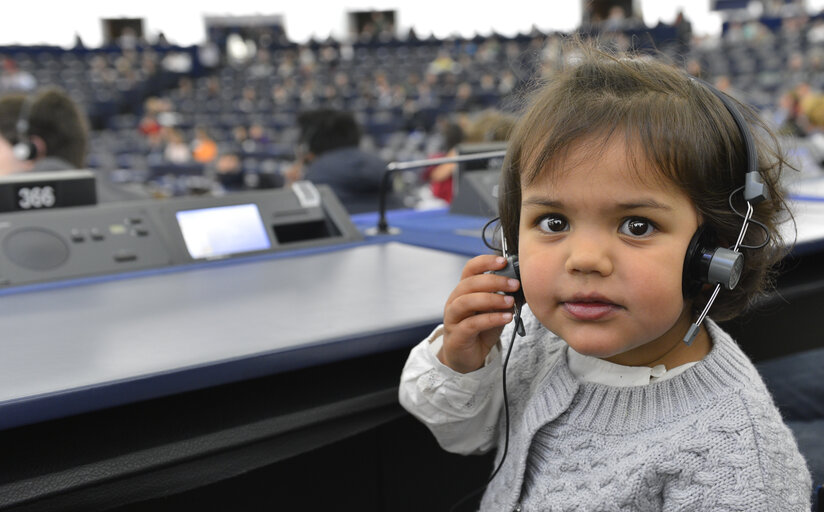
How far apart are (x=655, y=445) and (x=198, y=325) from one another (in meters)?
0.54

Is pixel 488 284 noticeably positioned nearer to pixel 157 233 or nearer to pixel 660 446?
pixel 660 446

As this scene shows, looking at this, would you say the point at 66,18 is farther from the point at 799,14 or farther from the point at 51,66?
the point at 799,14

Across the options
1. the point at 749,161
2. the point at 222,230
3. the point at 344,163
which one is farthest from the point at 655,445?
the point at 344,163

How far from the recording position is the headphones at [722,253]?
25.3 inches

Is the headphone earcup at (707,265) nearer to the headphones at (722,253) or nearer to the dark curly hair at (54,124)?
the headphones at (722,253)

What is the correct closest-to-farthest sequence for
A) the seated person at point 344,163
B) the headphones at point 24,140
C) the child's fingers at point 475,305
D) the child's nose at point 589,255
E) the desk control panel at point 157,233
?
1. the child's nose at point 589,255
2. the child's fingers at point 475,305
3. the desk control panel at point 157,233
4. the headphones at point 24,140
5. the seated person at point 344,163

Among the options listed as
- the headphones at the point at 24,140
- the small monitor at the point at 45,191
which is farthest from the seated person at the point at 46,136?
the small monitor at the point at 45,191

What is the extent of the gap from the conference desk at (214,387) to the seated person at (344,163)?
1.89 meters

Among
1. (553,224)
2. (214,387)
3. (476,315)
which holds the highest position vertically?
(553,224)

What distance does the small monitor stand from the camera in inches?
53.4

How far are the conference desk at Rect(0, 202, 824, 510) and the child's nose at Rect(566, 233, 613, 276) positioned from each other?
287mm

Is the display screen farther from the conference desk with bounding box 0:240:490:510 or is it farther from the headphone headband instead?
the headphone headband

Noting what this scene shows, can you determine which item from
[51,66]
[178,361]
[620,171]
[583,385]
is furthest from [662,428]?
[51,66]

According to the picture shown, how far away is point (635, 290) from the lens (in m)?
0.64
